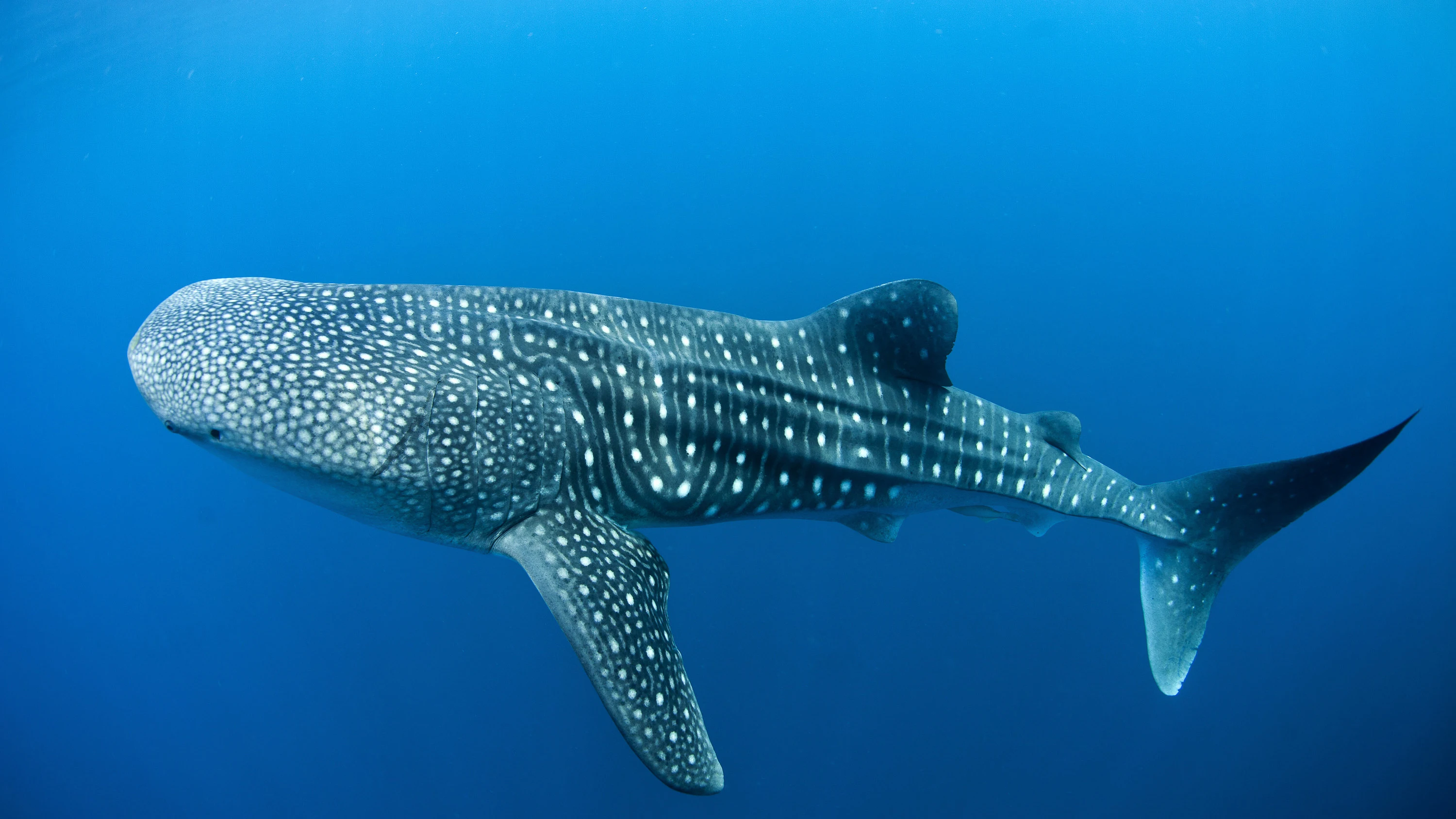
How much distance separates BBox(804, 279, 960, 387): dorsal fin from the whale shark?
11mm

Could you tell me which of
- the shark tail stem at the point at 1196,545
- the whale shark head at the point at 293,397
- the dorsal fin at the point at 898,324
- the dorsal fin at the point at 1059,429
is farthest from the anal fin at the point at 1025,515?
the whale shark head at the point at 293,397

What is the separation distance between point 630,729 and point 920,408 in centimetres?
209

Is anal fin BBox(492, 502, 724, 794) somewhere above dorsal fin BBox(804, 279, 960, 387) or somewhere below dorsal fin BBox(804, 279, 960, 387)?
below

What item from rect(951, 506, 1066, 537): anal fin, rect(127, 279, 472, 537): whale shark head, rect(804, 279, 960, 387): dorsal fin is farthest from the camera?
rect(951, 506, 1066, 537): anal fin

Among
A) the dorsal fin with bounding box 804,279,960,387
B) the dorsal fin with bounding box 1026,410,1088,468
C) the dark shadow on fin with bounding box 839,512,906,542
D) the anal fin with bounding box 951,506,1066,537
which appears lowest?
the dark shadow on fin with bounding box 839,512,906,542

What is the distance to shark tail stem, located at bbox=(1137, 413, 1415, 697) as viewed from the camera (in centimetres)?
343

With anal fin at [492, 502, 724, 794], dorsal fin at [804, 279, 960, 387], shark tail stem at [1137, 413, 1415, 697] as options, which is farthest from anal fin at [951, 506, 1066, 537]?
anal fin at [492, 502, 724, 794]

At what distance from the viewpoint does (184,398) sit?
206 cm

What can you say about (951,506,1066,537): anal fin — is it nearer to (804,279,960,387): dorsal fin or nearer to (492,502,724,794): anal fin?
(804,279,960,387): dorsal fin

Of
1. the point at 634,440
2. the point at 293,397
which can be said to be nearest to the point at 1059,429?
the point at 634,440

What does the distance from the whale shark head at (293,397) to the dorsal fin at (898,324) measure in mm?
1955

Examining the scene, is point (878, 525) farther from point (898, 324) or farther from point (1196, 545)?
point (1196, 545)

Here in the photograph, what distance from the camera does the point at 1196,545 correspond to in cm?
364

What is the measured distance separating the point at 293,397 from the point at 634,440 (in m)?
1.24
